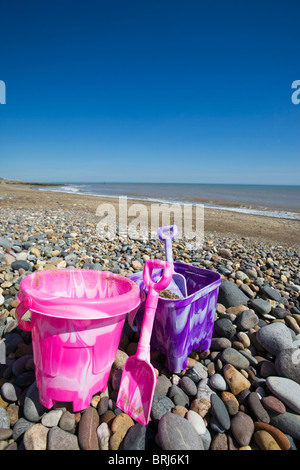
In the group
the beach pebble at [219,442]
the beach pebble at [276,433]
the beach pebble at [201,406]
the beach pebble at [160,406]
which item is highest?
the beach pebble at [160,406]

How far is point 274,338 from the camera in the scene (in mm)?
2051

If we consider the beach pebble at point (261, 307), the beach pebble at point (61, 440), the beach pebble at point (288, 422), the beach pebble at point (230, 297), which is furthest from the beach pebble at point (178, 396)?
the beach pebble at point (261, 307)

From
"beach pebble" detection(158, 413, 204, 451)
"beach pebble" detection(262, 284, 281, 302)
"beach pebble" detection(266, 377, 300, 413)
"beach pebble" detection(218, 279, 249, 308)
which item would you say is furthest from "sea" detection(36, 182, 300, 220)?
"beach pebble" detection(158, 413, 204, 451)

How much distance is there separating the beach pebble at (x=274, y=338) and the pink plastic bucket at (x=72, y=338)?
1.25 m

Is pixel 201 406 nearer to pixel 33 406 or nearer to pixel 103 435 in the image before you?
pixel 103 435

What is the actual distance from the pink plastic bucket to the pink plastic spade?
13cm

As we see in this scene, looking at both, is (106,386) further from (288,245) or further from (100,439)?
(288,245)

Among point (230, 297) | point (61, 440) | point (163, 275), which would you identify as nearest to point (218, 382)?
point (163, 275)

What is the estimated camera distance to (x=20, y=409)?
1548 millimetres

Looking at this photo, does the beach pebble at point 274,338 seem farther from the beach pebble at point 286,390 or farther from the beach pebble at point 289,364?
Answer: the beach pebble at point 286,390

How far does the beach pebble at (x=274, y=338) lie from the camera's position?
2016 mm

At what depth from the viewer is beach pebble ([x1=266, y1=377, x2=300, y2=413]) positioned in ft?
5.15

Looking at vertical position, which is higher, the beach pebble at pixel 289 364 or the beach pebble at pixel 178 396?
the beach pebble at pixel 289 364
